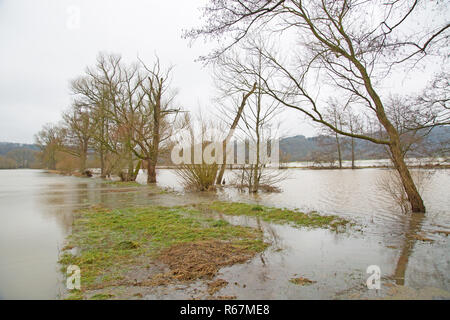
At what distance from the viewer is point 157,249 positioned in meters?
4.61

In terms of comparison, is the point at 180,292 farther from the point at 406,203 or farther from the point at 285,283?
the point at 406,203

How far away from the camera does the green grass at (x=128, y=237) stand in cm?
379

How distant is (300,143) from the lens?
58000 mm

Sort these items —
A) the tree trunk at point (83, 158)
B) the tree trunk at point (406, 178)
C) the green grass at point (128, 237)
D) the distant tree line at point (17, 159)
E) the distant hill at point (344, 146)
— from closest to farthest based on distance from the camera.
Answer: the green grass at point (128, 237), the tree trunk at point (406, 178), the distant hill at point (344, 146), the tree trunk at point (83, 158), the distant tree line at point (17, 159)

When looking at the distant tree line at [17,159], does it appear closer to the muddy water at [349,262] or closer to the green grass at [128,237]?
the green grass at [128,237]

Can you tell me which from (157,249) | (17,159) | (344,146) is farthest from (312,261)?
(17,159)

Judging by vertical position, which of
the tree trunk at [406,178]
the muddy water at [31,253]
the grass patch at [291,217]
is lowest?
the muddy water at [31,253]

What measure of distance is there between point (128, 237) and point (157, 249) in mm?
1125

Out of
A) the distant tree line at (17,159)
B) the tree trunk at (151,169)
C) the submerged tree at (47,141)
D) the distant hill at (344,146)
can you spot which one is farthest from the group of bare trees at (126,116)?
the distant tree line at (17,159)

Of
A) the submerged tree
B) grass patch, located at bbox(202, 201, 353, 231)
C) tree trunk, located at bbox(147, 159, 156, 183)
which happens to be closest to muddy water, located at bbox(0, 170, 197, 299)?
grass patch, located at bbox(202, 201, 353, 231)

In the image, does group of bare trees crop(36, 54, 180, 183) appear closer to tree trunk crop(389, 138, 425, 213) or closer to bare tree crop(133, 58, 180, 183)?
bare tree crop(133, 58, 180, 183)

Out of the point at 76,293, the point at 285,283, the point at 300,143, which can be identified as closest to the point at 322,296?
the point at 285,283

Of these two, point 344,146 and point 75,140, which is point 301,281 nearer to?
point 75,140

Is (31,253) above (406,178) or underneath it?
underneath
